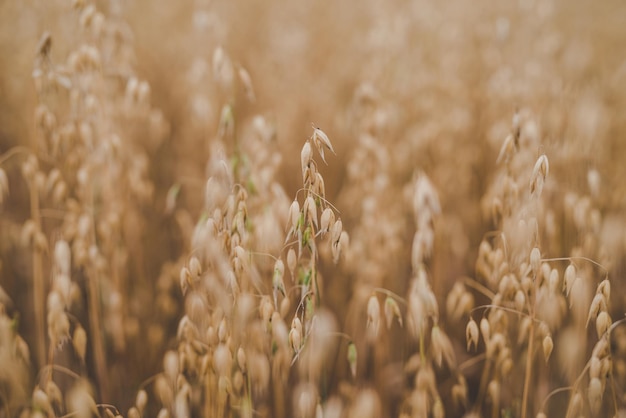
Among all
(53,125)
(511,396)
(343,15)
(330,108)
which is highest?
(343,15)

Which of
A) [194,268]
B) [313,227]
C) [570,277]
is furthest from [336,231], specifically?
[570,277]

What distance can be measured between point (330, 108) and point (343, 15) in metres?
1.78

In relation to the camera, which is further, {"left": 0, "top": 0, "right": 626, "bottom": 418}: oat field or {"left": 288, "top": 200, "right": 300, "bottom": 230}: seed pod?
{"left": 0, "top": 0, "right": 626, "bottom": 418}: oat field

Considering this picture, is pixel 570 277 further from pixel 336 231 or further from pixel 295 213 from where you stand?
pixel 295 213

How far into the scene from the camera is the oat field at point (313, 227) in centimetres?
121

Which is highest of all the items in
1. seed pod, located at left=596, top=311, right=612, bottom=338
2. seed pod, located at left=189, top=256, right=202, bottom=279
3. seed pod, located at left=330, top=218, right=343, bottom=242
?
seed pod, located at left=330, top=218, right=343, bottom=242

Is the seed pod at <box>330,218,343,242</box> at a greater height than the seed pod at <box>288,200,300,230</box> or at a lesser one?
lesser

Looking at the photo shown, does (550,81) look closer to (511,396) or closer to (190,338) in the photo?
(511,396)

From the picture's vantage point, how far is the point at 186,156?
2828mm

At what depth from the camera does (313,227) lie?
44.4 inches

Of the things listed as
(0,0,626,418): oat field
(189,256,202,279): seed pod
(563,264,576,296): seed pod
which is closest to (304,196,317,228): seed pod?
(0,0,626,418): oat field

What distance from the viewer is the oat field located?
3.97 feet

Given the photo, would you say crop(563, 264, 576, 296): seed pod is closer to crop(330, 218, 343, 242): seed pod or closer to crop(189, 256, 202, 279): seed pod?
crop(330, 218, 343, 242): seed pod

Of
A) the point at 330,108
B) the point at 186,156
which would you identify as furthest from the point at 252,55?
the point at 186,156
